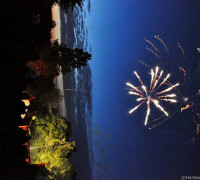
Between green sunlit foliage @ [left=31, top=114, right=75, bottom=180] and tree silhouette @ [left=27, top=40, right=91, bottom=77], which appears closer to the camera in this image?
tree silhouette @ [left=27, top=40, right=91, bottom=77]

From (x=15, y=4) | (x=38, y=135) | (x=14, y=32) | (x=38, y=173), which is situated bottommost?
(x=38, y=173)

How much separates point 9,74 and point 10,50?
996 millimetres

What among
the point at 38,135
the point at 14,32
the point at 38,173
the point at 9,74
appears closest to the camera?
the point at 9,74

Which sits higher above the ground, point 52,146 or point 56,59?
point 56,59

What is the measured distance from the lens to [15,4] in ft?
33.3

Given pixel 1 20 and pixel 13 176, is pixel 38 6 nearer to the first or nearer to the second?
pixel 1 20

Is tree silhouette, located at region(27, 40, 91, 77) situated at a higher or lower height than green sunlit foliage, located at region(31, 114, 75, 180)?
higher

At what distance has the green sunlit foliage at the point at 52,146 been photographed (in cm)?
1819

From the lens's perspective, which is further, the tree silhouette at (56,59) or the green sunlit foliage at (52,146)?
the green sunlit foliage at (52,146)

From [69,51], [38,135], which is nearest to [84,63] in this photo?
[69,51]

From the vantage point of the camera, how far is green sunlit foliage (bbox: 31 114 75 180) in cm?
1819

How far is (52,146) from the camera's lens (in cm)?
1852

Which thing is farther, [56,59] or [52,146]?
[52,146]

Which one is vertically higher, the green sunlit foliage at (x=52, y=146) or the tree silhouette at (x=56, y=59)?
the tree silhouette at (x=56, y=59)
